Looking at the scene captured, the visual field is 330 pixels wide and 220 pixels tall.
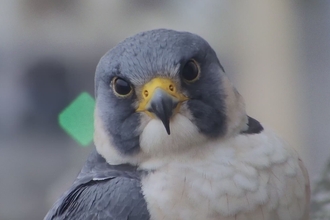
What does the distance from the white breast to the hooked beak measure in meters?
0.10

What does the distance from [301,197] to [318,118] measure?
0.96 meters

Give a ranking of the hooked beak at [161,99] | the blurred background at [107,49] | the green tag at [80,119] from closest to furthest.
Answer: the hooked beak at [161,99], the green tag at [80,119], the blurred background at [107,49]

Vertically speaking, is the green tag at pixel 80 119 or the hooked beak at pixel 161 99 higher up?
the hooked beak at pixel 161 99

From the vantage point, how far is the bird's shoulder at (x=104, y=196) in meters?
0.95

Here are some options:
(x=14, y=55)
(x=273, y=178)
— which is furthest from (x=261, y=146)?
(x=14, y=55)

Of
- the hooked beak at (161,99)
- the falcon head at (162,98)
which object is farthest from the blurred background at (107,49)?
the hooked beak at (161,99)

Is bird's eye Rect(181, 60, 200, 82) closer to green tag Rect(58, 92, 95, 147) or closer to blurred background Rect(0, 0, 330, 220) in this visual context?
green tag Rect(58, 92, 95, 147)

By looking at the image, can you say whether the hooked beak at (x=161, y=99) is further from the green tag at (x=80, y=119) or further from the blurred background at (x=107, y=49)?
the blurred background at (x=107, y=49)

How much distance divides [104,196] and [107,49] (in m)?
0.90

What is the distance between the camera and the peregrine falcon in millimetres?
952

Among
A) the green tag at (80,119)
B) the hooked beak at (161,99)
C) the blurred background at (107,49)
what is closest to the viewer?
the hooked beak at (161,99)

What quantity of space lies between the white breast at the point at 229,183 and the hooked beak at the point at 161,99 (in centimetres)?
10

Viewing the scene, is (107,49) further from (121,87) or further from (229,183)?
(229,183)

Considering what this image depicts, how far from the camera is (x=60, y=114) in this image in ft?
6.24
